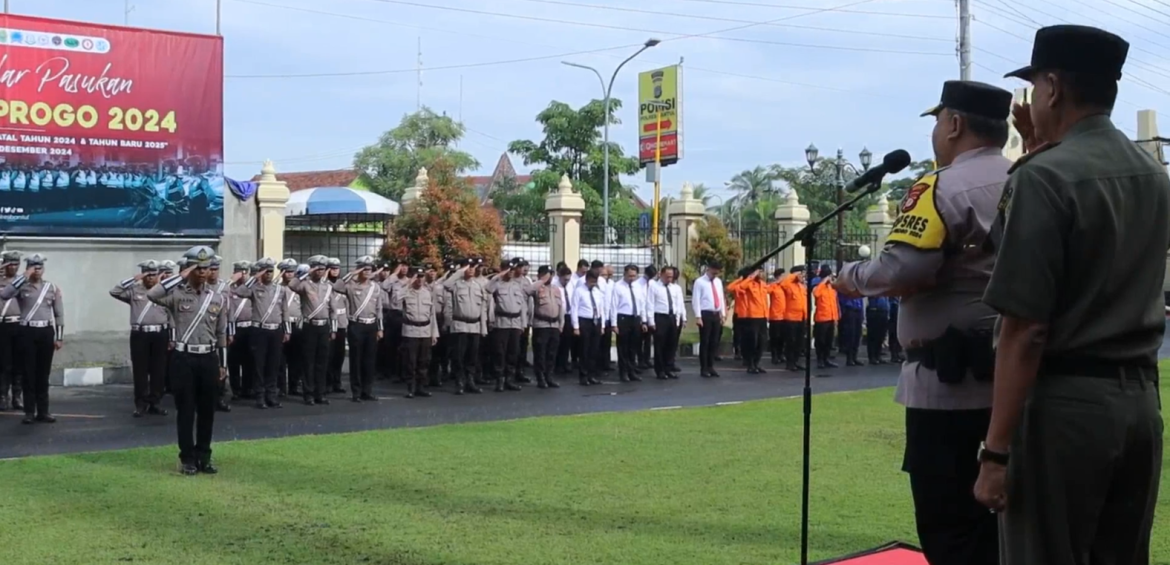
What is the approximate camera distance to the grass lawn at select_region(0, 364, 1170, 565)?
655 centimetres

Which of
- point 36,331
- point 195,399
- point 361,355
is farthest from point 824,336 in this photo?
point 195,399

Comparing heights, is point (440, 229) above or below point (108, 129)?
below

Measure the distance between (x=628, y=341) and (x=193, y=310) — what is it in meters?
9.92

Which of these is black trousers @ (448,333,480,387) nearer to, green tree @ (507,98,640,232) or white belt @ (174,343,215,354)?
white belt @ (174,343,215,354)

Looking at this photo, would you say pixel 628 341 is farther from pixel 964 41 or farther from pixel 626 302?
pixel 964 41

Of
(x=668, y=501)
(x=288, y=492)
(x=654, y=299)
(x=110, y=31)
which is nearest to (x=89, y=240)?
(x=110, y=31)

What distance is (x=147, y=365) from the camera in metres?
13.8

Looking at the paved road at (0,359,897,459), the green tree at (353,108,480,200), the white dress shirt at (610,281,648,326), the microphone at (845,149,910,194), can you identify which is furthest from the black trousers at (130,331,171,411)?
the green tree at (353,108,480,200)

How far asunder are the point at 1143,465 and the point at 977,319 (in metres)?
0.98

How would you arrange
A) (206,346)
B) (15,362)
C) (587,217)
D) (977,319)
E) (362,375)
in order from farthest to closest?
(587,217), (362,375), (15,362), (206,346), (977,319)

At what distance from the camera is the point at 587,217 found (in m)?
46.5

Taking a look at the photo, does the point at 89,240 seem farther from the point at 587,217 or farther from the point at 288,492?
the point at 587,217

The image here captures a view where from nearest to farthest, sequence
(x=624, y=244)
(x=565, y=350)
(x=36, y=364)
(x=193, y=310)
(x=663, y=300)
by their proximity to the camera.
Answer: (x=193, y=310)
(x=36, y=364)
(x=663, y=300)
(x=565, y=350)
(x=624, y=244)

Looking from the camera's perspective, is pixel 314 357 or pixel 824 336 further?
pixel 824 336
